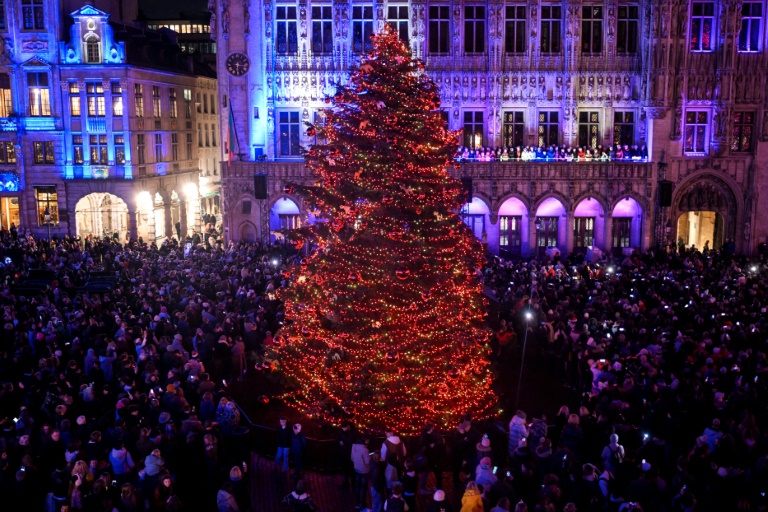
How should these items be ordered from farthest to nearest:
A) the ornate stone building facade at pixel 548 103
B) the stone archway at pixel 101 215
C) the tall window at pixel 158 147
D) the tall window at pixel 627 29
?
the tall window at pixel 158 147 → the stone archway at pixel 101 215 → the tall window at pixel 627 29 → the ornate stone building facade at pixel 548 103

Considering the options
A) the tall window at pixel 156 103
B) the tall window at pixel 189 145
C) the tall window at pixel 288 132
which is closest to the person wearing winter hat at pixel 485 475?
the tall window at pixel 288 132

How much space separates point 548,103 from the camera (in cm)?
3984

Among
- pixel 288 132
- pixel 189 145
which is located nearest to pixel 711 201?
pixel 288 132

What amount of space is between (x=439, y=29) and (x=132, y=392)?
2805 centimetres

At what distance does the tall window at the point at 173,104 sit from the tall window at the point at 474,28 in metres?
18.1

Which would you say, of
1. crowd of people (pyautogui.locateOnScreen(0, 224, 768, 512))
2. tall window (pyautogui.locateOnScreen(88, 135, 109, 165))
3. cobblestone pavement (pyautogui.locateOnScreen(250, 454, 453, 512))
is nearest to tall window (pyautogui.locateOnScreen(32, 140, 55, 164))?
tall window (pyautogui.locateOnScreen(88, 135, 109, 165))

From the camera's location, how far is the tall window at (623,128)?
40.1 m

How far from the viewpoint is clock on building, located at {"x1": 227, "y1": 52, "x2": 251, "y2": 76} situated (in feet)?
130

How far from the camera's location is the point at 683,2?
38125 millimetres

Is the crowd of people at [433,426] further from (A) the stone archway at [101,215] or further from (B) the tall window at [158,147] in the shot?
(B) the tall window at [158,147]

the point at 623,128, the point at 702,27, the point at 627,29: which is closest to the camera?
the point at 702,27

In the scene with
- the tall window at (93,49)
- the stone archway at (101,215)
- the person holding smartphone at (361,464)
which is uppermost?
the tall window at (93,49)

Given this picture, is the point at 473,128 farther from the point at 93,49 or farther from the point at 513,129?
the point at 93,49

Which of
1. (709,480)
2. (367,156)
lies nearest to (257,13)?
→ (367,156)
